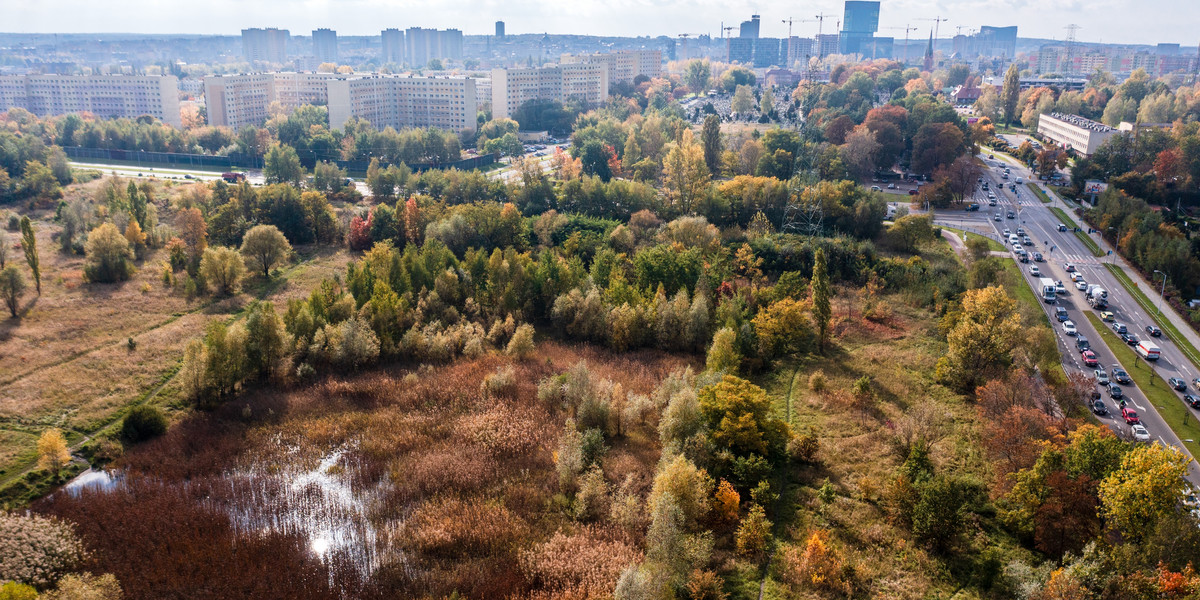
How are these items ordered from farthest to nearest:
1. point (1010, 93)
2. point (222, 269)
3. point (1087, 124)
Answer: point (1010, 93), point (1087, 124), point (222, 269)

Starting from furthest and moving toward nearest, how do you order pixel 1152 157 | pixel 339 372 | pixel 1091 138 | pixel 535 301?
1. pixel 1091 138
2. pixel 1152 157
3. pixel 535 301
4. pixel 339 372

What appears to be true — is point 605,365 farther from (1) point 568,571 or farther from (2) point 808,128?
(2) point 808,128

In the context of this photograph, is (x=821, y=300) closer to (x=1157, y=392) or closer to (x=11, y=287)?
(x=1157, y=392)

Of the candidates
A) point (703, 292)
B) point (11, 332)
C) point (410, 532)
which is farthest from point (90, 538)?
point (703, 292)

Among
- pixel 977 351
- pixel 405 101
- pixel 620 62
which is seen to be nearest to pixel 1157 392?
pixel 977 351

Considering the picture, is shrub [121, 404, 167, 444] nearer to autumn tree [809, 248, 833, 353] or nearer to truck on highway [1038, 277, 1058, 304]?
autumn tree [809, 248, 833, 353]

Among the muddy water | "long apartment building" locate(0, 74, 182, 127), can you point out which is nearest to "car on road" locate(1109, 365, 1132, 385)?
the muddy water
